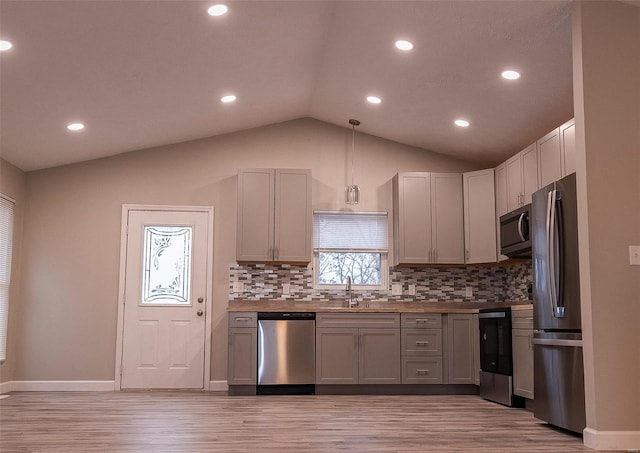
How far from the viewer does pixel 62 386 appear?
7.06m

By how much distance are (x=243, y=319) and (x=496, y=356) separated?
2.43m

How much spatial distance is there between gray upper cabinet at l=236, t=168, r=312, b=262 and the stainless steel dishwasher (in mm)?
712

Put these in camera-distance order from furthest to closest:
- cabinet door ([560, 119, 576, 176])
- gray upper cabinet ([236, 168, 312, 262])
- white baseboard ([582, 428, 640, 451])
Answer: gray upper cabinet ([236, 168, 312, 262]), cabinet door ([560, 119, 576, 176]), white baseboard ([582, 428, 640, 451])

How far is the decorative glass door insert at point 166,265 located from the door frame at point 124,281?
202 mm

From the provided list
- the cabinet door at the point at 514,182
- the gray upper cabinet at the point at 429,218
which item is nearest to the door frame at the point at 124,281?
the gray upper cabinet at the point at 429,218

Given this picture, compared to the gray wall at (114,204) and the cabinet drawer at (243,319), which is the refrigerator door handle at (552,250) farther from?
the gray wall at (114,204)

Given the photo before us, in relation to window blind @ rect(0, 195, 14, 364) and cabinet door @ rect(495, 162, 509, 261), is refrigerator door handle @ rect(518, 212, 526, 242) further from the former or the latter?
window blind @ rect(0, 195, 14, 364)

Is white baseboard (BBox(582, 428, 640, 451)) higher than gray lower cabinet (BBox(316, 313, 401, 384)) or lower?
lower

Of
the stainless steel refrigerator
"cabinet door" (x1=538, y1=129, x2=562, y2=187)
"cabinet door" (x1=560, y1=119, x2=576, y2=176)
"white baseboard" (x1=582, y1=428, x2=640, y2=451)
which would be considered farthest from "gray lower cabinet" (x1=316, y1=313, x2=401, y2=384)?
"white baseboard" (x1=582, y1=428, x2=640, y2=451)

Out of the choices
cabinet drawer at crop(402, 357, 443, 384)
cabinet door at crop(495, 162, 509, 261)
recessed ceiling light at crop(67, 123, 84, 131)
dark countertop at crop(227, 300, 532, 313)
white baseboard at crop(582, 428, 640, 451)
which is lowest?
white baseboard at crop(582, 428, 640, 451)

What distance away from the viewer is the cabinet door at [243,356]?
664cm

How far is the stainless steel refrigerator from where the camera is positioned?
13.8 ft

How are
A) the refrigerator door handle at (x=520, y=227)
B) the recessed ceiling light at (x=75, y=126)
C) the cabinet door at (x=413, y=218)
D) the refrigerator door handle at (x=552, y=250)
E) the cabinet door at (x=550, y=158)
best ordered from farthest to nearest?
the cabinet door at (x=413, y=218) → the recessed ceiling light at (x=75, y=126) → the refrigerator door handle at (x=520, y=227) → the cabinet door at (x=550, y=158) → the refrigerator door handle at (x=552, y=250)

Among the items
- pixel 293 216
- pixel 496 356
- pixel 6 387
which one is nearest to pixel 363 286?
pixel 293 216
